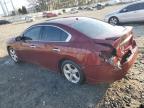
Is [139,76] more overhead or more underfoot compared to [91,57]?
more underfoot

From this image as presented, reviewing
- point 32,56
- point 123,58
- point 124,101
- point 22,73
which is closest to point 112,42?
point 123,58

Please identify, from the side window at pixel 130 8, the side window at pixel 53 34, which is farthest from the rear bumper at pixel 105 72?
the side window at pixel 130 8

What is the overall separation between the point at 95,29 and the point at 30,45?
7.31 feet

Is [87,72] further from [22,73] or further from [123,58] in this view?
[22,73]

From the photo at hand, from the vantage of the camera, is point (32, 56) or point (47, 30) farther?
point (32, 56)

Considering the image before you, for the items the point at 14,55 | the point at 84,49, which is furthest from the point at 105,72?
the point at 14,55

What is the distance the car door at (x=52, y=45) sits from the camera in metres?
5.73

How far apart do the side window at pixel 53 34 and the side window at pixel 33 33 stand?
0.26 m

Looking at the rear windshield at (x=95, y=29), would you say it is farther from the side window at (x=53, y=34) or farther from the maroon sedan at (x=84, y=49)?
the side window at (x=53, y=34)

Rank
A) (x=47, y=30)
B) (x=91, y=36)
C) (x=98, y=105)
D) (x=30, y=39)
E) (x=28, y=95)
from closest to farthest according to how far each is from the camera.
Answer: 1. (x=98, y=105)
2. (x=91, y=36)
3. (x=28, y=95)
4. (x=47, y=30)
5. (x=30, y=39)

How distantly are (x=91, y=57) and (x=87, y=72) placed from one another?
0.43 m

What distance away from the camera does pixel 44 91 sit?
588 centimetres

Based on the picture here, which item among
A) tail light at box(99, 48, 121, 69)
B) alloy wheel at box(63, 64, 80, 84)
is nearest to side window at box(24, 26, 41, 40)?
alloy wheel at box(63, 64, 80, 84)

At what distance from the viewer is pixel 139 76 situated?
5973 mm
